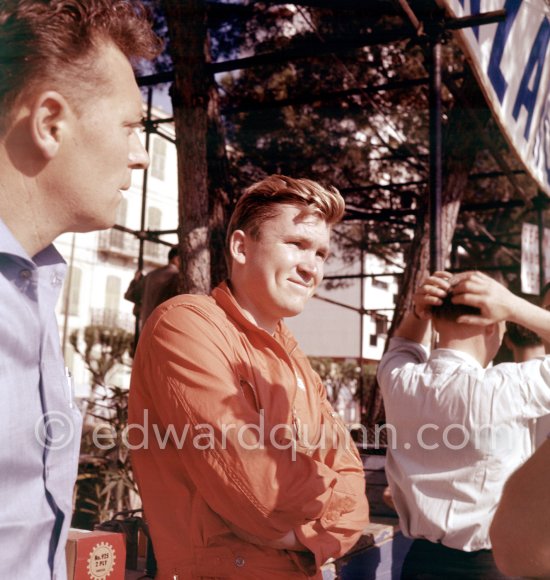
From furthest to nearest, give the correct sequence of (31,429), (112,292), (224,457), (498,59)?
(112,292), (498,59), (224,457), (31,429)

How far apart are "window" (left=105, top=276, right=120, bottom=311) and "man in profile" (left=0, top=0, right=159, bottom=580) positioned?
37.9 m

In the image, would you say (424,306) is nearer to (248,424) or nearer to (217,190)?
(248,424)

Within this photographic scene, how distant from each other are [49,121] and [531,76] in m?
3.53

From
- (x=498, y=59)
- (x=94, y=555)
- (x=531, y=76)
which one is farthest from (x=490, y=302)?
(x=531, y=76)

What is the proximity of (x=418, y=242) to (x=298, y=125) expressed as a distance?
311 centimetres

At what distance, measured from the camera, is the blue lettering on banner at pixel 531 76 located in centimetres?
376

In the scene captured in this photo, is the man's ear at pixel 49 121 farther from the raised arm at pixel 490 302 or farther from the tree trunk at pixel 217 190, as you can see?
the tree trunk at pixel 217 190

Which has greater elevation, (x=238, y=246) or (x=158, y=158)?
(x=158, y=158)

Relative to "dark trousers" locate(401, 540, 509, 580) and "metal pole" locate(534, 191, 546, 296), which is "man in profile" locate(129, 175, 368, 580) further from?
"metal pole" locate(534, 191, 546, 296)

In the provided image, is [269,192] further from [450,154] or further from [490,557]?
[450,154]

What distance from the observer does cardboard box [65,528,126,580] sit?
1.81 meters

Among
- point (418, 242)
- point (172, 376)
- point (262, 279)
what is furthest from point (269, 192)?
point (418, 242)

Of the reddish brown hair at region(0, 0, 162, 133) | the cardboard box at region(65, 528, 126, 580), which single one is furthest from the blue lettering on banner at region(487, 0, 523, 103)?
the cardboard box at region(65, 528, 126, 580)

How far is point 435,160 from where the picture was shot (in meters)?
3.13
